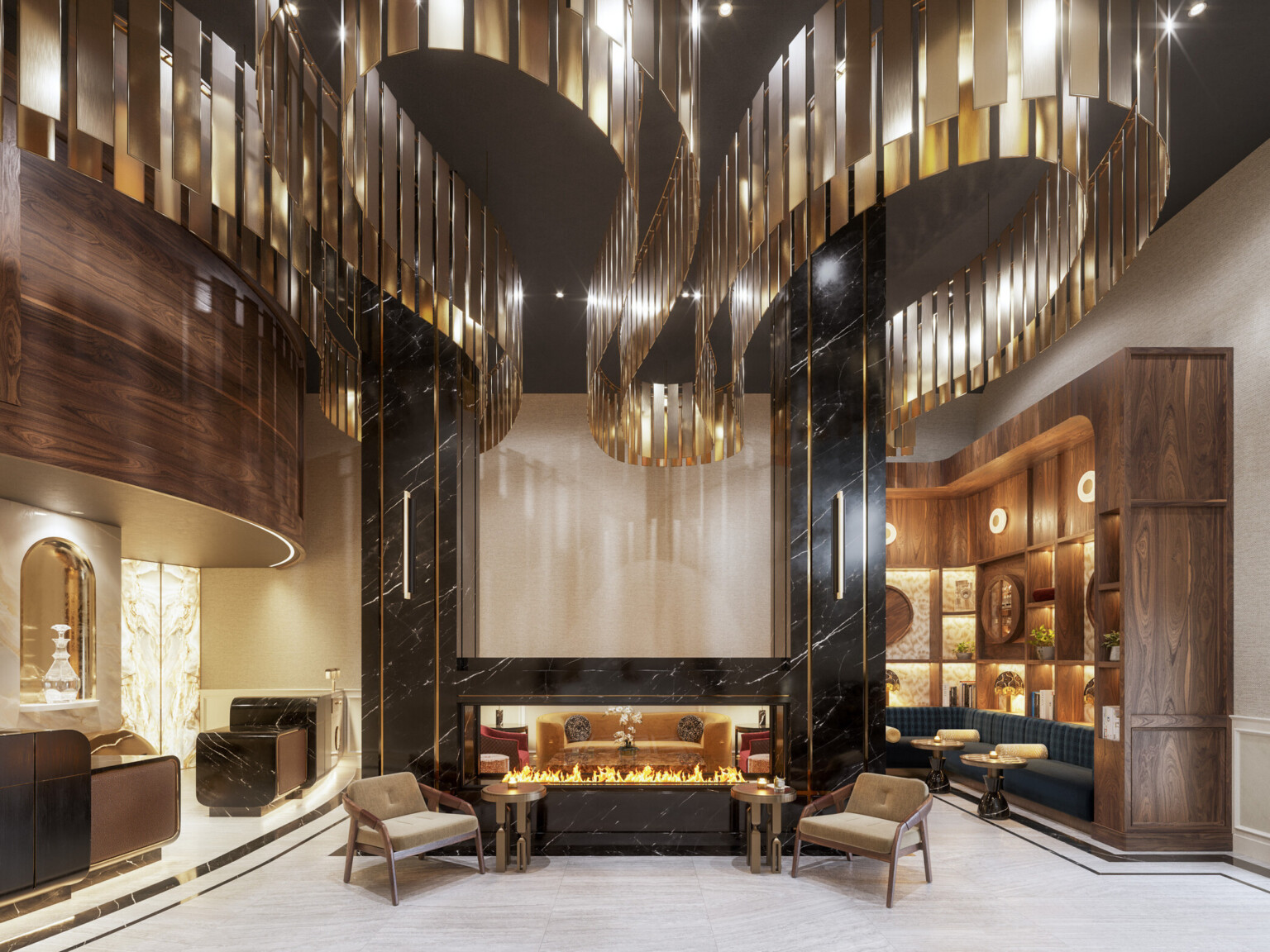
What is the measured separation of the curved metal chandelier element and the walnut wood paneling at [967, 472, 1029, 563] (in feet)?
15.4

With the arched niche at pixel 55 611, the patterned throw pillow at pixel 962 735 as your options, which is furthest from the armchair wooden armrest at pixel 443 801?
the patterned throw pillow at pixel 962 735

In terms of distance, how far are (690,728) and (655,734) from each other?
314 millimetres

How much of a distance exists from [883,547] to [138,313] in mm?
5465

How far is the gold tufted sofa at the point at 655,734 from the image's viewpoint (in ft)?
25.1

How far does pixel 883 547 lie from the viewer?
23.4 feet

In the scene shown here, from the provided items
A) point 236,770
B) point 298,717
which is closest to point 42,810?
point 236,770

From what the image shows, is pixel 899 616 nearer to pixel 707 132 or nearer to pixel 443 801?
pixel 443 801

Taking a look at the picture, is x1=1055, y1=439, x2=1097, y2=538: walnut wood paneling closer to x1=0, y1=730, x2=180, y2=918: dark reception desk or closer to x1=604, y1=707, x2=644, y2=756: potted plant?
x1=604, y1=707, x2=644, y2=756: potted plant

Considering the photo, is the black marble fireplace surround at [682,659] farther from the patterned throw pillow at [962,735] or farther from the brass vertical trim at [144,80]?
the patterned throw pillow at [962,735]

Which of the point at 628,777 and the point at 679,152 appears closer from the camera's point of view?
the point at 679,152

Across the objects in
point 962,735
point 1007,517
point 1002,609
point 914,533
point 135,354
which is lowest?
point 962,735

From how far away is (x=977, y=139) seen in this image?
3240 mm

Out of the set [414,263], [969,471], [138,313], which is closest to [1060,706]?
[969,471]

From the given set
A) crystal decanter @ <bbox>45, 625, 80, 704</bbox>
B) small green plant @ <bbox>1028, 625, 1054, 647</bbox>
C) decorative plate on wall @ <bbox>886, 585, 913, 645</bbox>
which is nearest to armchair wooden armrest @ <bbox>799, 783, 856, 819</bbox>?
small green plant @ <bbox>1028, 625, 1054, 647</bbox>
